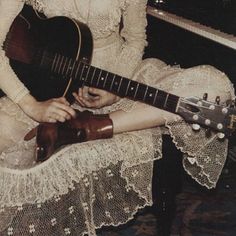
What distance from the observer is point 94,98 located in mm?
1859

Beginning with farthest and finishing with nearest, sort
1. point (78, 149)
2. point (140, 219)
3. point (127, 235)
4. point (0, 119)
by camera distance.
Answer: point (140, 219) → point (127, 235) → point (0, 119) → point (78, 149)

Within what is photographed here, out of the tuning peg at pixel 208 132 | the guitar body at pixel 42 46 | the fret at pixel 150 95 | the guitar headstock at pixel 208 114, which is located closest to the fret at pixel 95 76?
the guitar body at pixel 42 46

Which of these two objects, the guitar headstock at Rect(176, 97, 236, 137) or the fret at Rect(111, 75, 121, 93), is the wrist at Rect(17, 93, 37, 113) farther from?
the guitar headstock at Rect(176, 97, 236, 137)

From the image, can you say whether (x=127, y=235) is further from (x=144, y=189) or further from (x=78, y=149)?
(x=78, y=149)

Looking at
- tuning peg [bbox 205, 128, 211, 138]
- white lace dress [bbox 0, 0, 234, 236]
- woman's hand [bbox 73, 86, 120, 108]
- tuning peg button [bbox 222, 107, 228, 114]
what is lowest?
white lace dress [bbox 0, 0, 234, 236]

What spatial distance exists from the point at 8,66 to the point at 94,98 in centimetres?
37

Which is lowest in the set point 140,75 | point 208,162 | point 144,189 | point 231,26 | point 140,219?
point 140,219

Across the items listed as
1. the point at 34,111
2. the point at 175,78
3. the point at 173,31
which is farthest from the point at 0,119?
the point at 173,31

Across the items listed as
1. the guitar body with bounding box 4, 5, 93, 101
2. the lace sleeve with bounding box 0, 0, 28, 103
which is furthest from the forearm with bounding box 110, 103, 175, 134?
the lace sleeve with bounding box 0, 0, 28, 103

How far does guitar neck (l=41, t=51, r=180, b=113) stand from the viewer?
1.58 m

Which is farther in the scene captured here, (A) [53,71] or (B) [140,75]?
(B) [140,75]

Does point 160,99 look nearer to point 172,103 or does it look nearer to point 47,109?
point 172,103

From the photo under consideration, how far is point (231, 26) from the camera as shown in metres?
2.18

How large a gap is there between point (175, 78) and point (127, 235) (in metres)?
0.86
